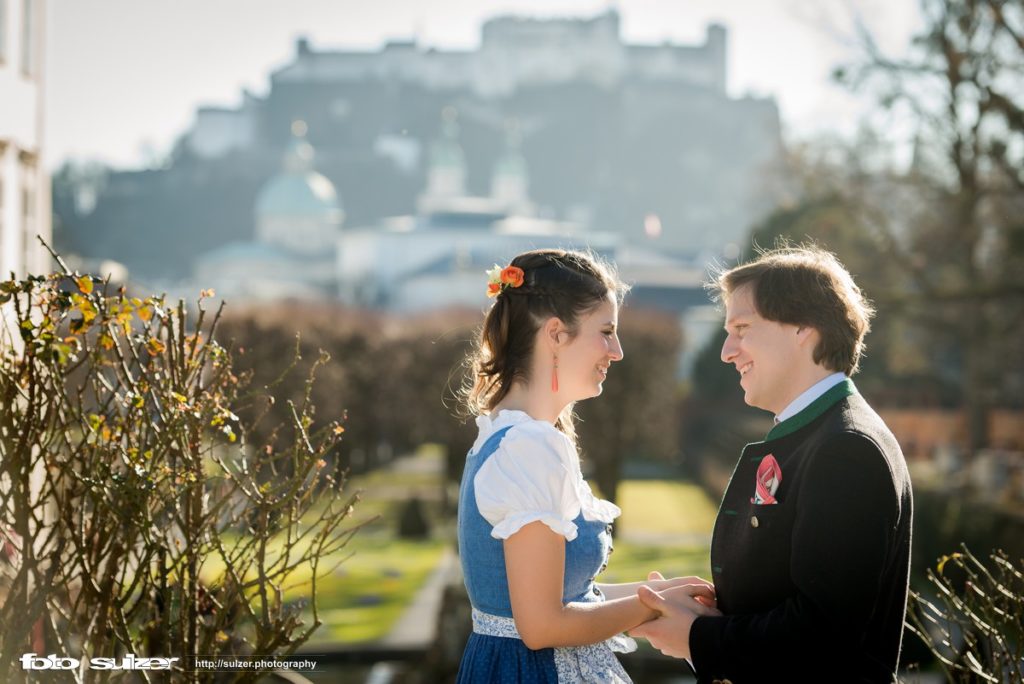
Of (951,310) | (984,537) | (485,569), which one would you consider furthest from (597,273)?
(951,310)

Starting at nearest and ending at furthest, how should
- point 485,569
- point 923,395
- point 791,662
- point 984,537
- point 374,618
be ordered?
point 791,662
point 485,569
point 984,537
point 374,618
point 923,395

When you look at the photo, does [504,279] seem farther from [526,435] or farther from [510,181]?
[510,181]

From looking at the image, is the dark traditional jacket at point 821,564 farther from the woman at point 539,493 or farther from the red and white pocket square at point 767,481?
the woman at point 539,493

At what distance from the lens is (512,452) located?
9.55 ft

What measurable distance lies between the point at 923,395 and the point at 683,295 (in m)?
32.2

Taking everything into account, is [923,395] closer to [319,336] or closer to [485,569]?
[319,336]

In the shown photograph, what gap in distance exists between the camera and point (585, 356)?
3.05 m

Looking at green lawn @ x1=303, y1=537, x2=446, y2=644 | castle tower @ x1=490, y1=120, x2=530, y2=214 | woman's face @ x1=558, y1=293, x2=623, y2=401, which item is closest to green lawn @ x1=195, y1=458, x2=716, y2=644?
green lawn @ x1=303, y1=537, x2=446, y2=644

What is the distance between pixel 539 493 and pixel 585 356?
356 mm

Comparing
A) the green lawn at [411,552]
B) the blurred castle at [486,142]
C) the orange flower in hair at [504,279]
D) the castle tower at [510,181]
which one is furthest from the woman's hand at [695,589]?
the blurred castle at [486,142]

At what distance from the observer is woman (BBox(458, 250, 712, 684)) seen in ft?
9.30

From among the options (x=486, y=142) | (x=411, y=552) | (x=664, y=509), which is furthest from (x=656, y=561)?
(x=486, y=142)

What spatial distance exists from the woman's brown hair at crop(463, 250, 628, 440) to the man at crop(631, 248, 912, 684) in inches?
12.1

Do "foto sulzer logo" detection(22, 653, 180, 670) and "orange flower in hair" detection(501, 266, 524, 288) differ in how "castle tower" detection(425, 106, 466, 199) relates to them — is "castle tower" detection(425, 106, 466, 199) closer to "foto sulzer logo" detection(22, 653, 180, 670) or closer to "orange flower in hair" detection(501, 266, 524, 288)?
"foto sulzer logo" detection(22, 653, 180, 670)
